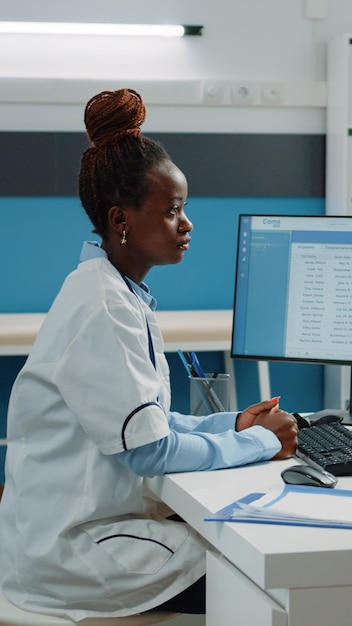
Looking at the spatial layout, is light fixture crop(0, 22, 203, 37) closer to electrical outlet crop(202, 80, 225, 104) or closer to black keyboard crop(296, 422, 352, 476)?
electrical outlet crop(202, 80, 225, 104)

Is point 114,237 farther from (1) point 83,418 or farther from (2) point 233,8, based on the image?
(2) point 233,8

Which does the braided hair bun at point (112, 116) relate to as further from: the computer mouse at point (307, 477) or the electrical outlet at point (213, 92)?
the electrical outlet at point (213, 92)

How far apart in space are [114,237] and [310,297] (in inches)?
18.4

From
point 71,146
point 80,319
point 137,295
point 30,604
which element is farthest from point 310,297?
point 71,146

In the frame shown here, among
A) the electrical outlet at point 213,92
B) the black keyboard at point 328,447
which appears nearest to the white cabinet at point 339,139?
the electrical outlet at point 213,92

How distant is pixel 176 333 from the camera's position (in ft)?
10.6

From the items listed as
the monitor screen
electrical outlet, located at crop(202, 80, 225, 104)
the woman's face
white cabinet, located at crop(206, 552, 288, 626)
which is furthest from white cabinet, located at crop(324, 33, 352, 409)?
white cabinet, located at crop(206, 552, 288, 626)

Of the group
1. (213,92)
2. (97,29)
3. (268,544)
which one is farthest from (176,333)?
(268,544)

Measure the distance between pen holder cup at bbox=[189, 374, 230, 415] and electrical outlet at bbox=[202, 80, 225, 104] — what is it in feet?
7.26

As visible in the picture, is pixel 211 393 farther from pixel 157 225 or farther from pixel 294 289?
pixel 157 225

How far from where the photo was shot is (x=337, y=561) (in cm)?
109

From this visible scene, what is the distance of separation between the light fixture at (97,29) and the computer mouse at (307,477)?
2.73 m

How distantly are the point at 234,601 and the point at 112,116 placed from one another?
764 millimetres

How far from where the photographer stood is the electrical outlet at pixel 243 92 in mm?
3875
